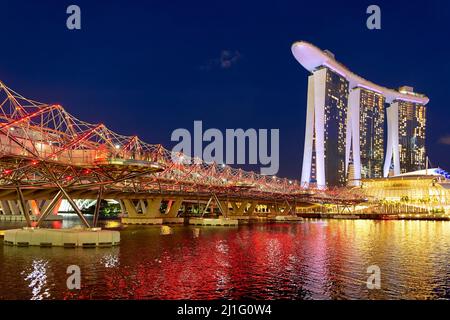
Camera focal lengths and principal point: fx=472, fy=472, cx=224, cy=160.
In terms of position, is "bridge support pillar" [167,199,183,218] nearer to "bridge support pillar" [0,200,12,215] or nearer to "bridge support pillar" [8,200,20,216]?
"bridge support pillar" [8,200,20,216]

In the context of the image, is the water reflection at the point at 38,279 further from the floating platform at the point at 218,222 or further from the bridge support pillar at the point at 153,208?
the bridge support pillar at the point at 153,208

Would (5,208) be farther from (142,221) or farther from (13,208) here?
(142,221)

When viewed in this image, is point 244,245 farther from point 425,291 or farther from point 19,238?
point 425,291

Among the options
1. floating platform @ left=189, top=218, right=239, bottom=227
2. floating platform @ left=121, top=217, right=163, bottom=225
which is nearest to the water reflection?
floating platform @ left=189, top=218, right=239, bottom=227

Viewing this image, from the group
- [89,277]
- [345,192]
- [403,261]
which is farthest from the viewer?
[345,192]
